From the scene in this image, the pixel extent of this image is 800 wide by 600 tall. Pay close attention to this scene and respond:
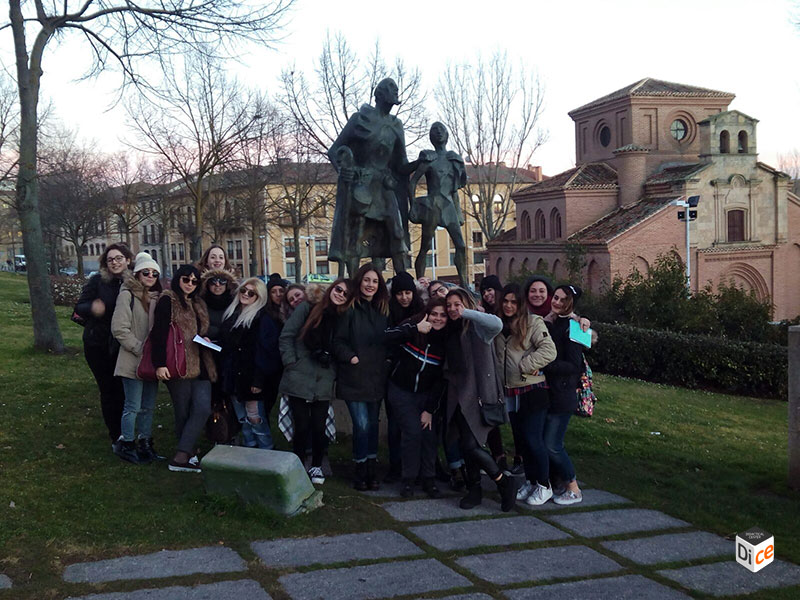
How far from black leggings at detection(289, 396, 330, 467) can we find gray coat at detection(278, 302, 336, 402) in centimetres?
11

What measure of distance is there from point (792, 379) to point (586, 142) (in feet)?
150

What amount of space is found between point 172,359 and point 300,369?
1.02 meters

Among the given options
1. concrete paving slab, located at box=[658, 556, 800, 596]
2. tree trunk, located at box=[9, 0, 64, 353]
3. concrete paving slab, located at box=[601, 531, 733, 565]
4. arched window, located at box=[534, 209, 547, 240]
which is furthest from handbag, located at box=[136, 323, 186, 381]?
arched window, located at box=[534, 209, 547, 240]

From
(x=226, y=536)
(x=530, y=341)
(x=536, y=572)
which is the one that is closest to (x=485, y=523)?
(x=536, y=572)

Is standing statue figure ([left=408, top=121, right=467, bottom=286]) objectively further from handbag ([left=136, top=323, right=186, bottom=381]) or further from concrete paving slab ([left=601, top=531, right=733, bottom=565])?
→ concrete paving slab ([left=601, top=531, right=733, bottom=565])

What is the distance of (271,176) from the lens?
1492 inches

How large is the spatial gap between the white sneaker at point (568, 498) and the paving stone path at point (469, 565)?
0.34 meters

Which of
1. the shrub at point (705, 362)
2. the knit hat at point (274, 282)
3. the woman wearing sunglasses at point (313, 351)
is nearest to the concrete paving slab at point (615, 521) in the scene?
the woman wearing sunglasses at point (313, 351)

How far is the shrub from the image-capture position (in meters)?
15.9

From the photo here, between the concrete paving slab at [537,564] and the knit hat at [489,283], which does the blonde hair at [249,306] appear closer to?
the knit hat at [489,283]

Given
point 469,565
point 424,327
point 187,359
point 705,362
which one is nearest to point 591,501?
point 469,565

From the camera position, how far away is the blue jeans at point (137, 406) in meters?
6.59

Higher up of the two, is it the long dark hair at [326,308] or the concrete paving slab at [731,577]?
the long dark hair at [326,308]

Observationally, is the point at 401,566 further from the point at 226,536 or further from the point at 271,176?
the point at 271,176
